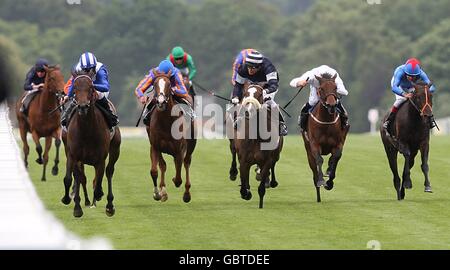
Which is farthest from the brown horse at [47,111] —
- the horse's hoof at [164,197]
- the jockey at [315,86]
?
the jockey at [315,86]

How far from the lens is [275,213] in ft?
57.6

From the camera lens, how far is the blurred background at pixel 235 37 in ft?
360

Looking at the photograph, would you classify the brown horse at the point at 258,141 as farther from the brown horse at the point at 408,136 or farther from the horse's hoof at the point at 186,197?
the brown horse at the point at 408,136

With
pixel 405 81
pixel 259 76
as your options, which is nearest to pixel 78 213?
pixel 259 76

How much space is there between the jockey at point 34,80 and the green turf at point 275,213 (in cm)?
138

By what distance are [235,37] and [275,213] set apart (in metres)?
120

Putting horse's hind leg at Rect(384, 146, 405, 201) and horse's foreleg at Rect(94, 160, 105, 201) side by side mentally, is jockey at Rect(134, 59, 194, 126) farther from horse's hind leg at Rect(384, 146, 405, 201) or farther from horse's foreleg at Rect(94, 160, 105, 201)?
horse's hind leg at Rect(384, 146, 405, 201)

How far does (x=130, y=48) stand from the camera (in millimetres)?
133625

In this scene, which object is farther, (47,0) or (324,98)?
(47,0)

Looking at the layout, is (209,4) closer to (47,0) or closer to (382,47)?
(47,0)

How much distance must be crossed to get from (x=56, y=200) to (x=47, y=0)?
134m

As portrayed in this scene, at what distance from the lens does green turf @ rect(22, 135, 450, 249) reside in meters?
14.6

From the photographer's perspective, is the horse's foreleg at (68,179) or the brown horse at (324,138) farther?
the brown horse at (324,138)
